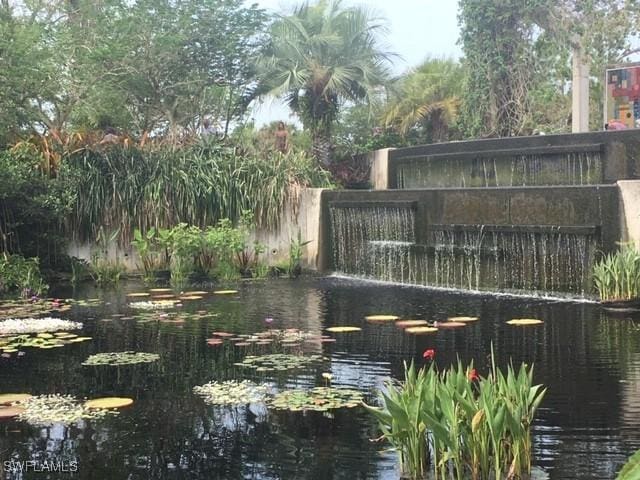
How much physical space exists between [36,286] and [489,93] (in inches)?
461

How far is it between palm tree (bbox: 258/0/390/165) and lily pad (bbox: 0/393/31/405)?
11747mm

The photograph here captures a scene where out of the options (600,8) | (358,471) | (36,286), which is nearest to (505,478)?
(358,471)

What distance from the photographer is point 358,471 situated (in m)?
3.27

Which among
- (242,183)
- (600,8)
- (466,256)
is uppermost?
(600,8)

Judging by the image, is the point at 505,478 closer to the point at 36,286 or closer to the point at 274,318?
the point at 274,318

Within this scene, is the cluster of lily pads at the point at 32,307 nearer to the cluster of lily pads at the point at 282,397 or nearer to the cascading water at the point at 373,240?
the cluster of lily pads at the point at 282,397

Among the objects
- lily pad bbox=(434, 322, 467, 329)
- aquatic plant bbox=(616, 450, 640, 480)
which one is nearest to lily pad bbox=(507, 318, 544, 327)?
lily pad bbox=(434, 322, 467, 329)

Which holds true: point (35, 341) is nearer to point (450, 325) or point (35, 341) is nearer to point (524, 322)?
point (450, 325)

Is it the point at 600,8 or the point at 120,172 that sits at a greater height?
the point at 600,8

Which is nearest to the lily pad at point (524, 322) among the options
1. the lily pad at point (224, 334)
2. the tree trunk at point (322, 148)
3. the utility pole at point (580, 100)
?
the lily pad at point (224, 334)

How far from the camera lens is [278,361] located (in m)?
5.50

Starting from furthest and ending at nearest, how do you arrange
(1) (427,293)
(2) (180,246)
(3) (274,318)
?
(2) (180,246) < (1) (427,293) < (3) (274,318)

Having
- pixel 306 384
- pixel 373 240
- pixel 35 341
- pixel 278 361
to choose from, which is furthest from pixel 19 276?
pixel 306 384

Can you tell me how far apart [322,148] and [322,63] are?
215 cm
